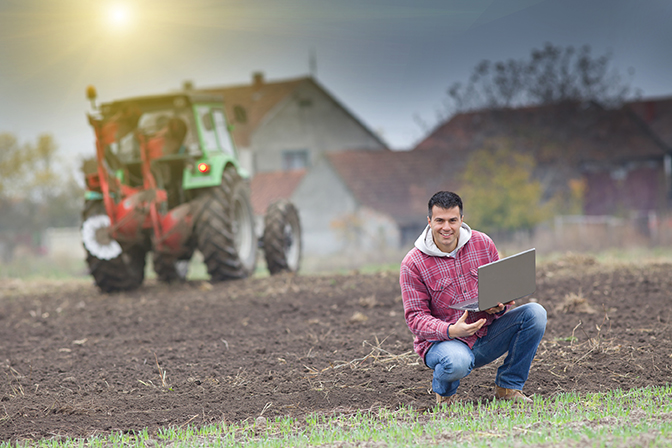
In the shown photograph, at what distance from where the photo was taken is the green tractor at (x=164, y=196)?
391 inches

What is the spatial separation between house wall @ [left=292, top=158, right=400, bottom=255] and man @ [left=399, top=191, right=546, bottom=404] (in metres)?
18.5

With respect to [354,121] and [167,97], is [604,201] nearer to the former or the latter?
[354,121]

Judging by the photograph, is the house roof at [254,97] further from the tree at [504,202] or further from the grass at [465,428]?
the grass at [465,428]

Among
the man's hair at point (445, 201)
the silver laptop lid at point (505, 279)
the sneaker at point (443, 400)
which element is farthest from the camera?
the sneaker at point (443, 400)

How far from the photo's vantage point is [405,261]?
182 inches

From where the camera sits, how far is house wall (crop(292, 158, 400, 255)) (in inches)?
960

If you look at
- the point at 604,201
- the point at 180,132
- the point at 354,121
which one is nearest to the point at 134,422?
the point at 180,132

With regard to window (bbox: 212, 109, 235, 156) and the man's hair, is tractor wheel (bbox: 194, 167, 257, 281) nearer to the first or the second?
window (bbox: 212, 109, 235, 156)

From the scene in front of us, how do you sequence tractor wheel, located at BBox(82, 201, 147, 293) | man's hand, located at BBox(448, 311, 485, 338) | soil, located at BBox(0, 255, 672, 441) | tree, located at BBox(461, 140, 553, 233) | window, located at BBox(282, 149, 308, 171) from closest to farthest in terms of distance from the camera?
man's hand, located at BBox(448, 311, 485, 338) < soil, located at BBox(0, 255, 672, 441) < tractor wheel, located at BBox(82, 201, 147, 293) < tree, located at BBox(461, 140, 553, 233) < window, located at BBox(282, 149, 308, 171)

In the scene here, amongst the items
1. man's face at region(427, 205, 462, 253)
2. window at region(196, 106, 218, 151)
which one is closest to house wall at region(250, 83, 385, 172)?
window at region(196, 106, 218, 151)

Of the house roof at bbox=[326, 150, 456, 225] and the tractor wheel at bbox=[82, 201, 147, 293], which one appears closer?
the tractor wheel at bbox=[82, 201, 147, 293]

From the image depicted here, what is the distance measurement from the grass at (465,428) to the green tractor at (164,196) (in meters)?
5.70

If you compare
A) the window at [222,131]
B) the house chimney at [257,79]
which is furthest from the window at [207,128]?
the house chimney at [257,79]

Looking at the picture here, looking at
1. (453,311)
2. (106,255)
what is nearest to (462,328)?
(453,311)
